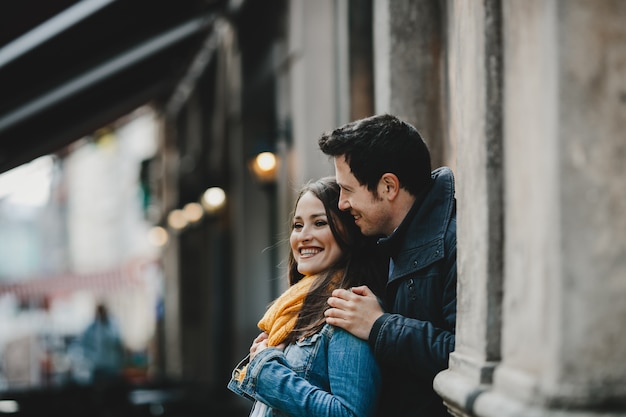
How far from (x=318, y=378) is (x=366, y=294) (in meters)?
0.37

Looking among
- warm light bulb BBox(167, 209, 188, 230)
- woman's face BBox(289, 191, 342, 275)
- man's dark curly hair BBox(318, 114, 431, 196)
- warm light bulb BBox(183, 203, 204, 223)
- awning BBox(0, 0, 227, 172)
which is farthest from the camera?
warm light bulb BBox(167, 209, 188, 230)

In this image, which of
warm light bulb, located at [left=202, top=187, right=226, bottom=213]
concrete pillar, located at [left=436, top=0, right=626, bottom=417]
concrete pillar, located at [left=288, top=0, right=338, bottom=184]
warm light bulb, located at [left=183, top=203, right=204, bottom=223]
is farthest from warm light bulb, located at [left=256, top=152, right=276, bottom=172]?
warm light bulb, located at [left=183, top=203, right=204, bottom=223]

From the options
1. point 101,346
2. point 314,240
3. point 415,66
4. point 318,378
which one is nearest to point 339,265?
point 314,240

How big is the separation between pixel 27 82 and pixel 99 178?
42142 mm

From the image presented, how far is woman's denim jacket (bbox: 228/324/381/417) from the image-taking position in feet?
10.7

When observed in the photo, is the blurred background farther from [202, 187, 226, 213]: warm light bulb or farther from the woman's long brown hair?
the woman's long brown hair

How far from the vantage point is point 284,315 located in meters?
3.58

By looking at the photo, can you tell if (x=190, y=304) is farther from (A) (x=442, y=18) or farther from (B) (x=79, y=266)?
(B) (x=79, y=266)

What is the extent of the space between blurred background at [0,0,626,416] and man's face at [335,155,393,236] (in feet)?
1.25

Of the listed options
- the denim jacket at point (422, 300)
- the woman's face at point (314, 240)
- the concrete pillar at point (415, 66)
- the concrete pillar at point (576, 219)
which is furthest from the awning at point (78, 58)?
the concrete pillar at point (576, 219)

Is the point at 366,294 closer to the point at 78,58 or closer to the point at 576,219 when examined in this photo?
the point at 576,219

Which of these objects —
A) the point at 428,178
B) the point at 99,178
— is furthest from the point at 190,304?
the point at 99,178

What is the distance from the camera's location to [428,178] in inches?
143

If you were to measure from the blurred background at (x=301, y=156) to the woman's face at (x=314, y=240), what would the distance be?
0.61 metres
